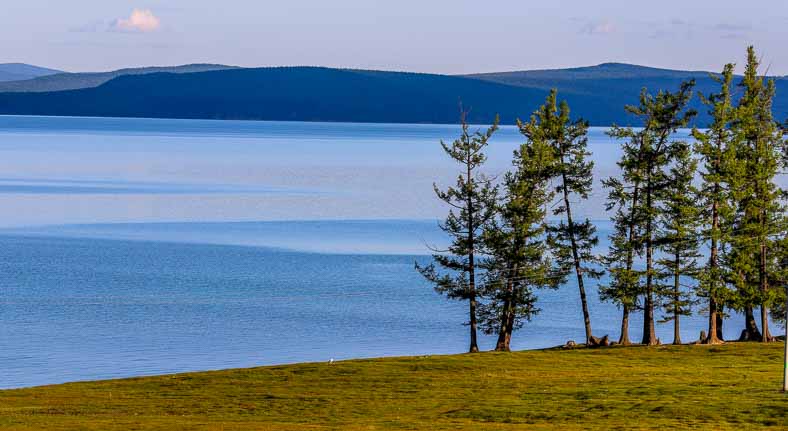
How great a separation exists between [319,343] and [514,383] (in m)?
27.0

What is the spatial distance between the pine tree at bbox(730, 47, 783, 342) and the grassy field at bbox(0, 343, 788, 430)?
7.68m

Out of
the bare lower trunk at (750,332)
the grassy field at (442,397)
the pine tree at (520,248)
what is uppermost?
the pine tree at (520,248)

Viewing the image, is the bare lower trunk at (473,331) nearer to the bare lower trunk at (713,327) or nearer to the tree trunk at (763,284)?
the bare lower trunk at (713,327)

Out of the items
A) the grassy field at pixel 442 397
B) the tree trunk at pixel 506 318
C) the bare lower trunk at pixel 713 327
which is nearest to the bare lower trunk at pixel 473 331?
the tree trunk at pixel 506 318

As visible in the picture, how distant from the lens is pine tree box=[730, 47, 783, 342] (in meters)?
63.0

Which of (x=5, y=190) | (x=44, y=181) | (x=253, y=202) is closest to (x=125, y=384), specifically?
(x=253, y=202)

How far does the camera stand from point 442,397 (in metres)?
42.1

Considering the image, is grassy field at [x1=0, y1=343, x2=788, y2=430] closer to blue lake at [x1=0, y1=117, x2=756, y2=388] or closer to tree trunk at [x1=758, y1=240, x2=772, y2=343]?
tree trunk at [x1=758, y1=240, x2=772, y2=343]

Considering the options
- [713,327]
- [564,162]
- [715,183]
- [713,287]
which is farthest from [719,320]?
[564,162]

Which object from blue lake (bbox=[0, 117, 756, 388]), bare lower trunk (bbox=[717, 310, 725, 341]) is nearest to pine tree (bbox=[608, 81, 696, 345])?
bare lower trunk (bbox=[717, 310, 725, 341])

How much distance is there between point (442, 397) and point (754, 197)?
30320mm

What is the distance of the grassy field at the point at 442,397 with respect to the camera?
35656mm

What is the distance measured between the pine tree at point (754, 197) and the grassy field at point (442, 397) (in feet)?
25.2

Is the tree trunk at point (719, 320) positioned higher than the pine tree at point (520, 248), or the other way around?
the pine tree at point (520, 248)
